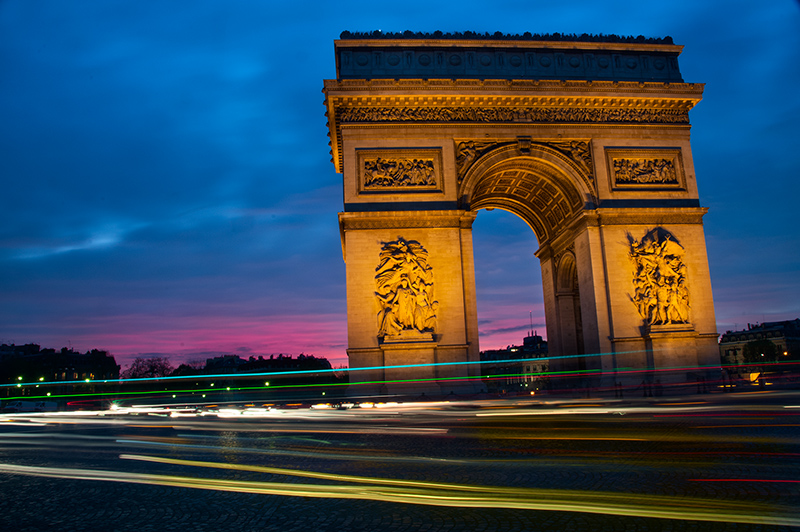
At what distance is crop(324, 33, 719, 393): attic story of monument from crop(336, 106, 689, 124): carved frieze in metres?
0.06

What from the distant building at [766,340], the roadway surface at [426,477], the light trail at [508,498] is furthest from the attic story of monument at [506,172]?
the distant building at [766,340]

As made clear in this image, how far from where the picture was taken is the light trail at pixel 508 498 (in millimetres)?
4305

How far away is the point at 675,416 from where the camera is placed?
38.1ft

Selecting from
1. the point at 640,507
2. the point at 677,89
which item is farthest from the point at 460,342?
the point at 640,507

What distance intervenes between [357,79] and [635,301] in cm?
1376

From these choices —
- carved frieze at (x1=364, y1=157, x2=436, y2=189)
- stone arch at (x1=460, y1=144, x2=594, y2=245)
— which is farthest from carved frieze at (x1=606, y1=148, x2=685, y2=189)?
carved frieze at (x1=364, y1=157, x2=436, y2=189)

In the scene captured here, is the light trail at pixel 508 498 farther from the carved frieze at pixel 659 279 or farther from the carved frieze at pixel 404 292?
the carved frieze at pixel 659 279

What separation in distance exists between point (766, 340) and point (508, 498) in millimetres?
100917

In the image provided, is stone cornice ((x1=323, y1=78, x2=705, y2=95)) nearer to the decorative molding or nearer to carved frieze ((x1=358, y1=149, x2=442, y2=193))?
carved frieze ((x1=358, y1=149, x2=442, y2=193))

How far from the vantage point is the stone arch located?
22.6 metres

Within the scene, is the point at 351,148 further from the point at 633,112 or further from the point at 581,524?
the point at 581,524

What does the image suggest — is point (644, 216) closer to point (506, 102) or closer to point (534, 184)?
point (534, 184)

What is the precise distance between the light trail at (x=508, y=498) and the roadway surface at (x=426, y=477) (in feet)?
0.06

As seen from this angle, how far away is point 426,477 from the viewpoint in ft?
19.5
